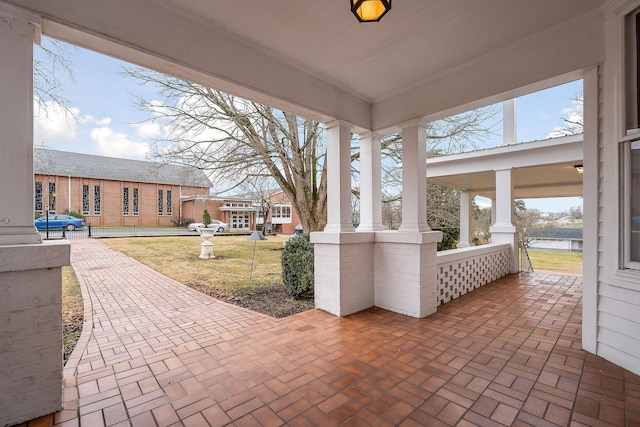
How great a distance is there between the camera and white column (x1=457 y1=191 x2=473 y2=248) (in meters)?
9.64

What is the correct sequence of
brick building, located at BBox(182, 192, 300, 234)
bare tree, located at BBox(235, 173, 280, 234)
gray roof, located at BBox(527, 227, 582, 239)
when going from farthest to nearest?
brick building, located at BBox(182, 192, 300, 234) → gray roof, located at BBox(527, 227, 582, 239) → bare tree, located at BBox(235, 173, 280, 234)

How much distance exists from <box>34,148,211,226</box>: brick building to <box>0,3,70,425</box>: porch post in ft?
64.6

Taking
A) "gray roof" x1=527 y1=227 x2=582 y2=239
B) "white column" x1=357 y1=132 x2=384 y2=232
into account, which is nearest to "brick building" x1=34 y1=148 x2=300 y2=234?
"gray roof" x1=527 y1=227 x2=582 y2=239

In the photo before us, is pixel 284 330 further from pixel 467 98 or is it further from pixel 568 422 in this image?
pixel 467 98

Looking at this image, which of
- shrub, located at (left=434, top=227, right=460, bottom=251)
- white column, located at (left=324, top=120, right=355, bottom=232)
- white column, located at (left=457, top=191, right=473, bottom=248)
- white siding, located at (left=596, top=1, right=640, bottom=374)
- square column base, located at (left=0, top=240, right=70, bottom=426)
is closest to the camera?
square column base, located at (left=0, top=240, right=70, bottom=426)

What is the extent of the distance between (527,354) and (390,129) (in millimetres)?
3189

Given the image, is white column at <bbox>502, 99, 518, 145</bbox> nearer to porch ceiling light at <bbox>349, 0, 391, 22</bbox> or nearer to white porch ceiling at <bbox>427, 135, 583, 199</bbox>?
white porch ceiling at <bbox>427, 135, 583, 199</bbox>

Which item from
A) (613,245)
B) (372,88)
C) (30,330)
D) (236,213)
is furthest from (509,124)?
(236,213)

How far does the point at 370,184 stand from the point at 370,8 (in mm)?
2816

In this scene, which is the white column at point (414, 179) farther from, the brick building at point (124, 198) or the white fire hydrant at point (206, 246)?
the brick building at point (124, 198)

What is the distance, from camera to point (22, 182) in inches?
71.6

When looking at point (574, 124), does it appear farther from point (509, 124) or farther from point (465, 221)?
point (465, 221)

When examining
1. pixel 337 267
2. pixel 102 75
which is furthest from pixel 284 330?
pixel 102 75

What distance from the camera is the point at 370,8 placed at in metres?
1.79
